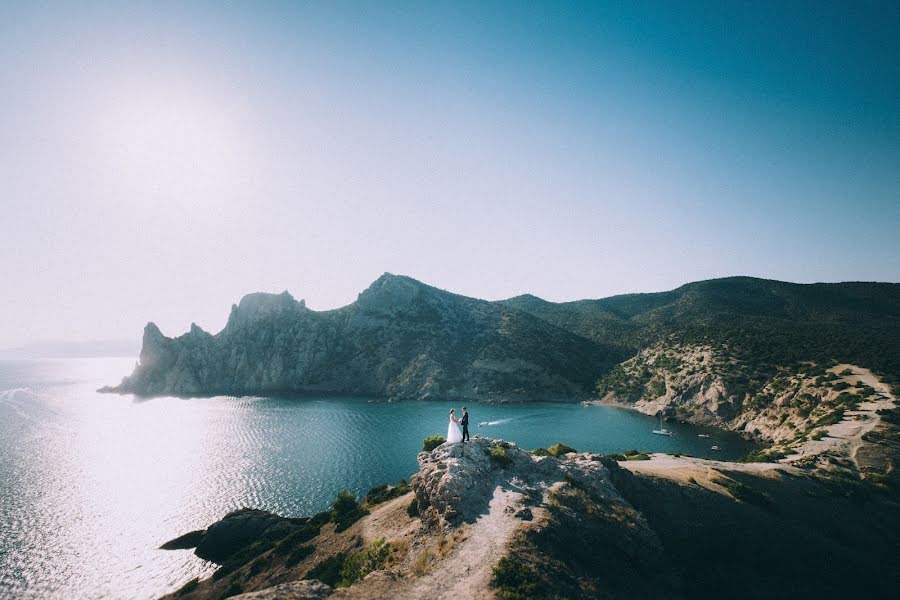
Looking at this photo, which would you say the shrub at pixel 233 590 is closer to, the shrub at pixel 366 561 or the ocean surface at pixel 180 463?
the shrub at pixel 366 561

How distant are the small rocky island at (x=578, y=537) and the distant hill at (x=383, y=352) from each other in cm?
9658

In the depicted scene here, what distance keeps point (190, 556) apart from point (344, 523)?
22379mm

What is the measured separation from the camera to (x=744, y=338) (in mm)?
113250

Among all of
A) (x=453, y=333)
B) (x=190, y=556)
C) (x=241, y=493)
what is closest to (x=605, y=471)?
(x=190, y=556)

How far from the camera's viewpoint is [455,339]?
169875 millimetres

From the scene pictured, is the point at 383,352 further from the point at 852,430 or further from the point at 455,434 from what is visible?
the point at 852,430

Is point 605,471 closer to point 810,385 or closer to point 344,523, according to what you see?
point 344,523

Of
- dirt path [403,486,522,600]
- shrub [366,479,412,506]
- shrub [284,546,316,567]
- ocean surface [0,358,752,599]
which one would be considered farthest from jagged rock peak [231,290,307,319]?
dirt path [403,486,522,600]

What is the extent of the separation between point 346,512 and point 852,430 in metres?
74.8

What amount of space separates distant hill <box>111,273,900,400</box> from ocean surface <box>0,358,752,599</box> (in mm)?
21299

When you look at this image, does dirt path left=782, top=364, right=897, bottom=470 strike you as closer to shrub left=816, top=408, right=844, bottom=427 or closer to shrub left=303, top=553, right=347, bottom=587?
shrub left=816, top=408, right=844, bottom=427

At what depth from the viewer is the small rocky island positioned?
21.2m

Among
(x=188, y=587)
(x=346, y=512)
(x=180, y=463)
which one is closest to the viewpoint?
(x=188, y=587)

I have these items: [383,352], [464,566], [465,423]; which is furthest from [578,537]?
[383,352]
